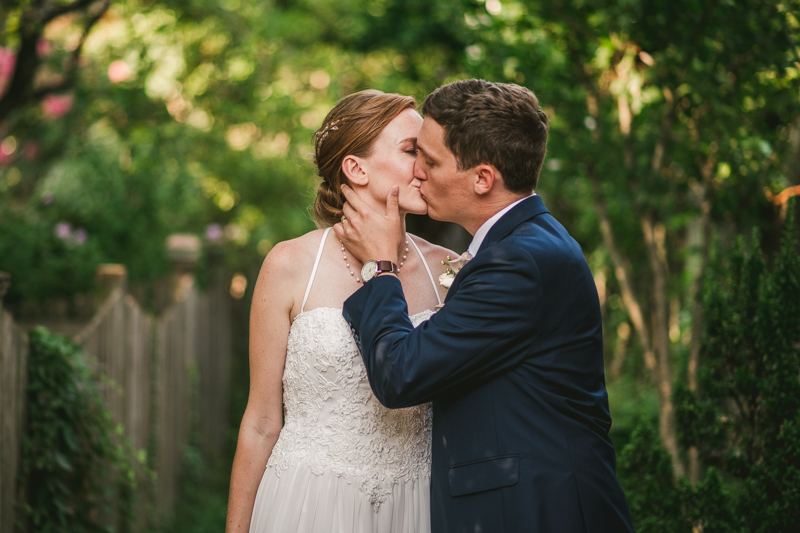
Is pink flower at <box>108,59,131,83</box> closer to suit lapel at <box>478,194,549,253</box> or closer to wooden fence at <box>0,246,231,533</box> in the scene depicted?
wooden fence at <box>0,246,231,533</box>

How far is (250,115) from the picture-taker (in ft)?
36.1

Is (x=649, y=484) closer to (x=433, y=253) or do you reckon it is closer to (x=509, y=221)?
(x=433, y=253)

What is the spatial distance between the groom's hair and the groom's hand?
0.34 metres

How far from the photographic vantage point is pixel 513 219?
2.19 metres

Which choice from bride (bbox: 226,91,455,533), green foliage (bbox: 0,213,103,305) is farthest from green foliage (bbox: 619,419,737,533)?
green foliage (bbox: 0,213,103,305)

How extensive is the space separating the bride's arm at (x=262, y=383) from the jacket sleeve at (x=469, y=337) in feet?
1.68

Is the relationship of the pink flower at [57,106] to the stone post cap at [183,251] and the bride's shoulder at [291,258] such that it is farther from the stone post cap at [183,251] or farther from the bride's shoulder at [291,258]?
the bride's shoulder at [291,258]

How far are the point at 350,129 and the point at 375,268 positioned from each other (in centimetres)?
59

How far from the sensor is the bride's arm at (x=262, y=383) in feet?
8.12

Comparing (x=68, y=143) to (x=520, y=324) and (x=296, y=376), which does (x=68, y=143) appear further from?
(x=520, y=324)

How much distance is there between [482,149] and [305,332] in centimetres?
85

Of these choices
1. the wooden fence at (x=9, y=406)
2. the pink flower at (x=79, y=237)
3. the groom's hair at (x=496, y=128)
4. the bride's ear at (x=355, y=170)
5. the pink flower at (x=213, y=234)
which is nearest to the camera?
the groom's hair at (x=496, y=128)

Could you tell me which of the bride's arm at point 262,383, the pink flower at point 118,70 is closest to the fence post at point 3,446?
the bride's arm at point 262,383

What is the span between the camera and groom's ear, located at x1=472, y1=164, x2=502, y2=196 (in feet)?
7.24
